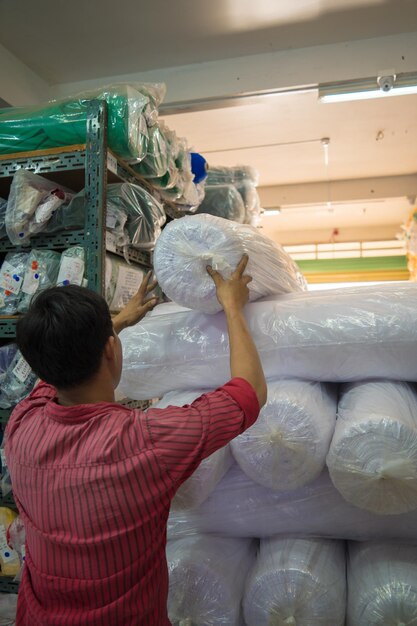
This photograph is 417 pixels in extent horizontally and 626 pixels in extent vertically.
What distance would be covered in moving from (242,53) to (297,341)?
3.29m

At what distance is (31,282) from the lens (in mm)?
1888

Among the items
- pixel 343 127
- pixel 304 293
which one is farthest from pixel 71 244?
pixel 343 127

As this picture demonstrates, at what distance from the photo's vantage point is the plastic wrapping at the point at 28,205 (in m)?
1.81

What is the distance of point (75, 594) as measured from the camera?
882mm

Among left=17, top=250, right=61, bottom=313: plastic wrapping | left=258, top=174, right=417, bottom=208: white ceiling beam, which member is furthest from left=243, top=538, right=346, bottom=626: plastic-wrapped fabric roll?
left=258, top=174, right=417, bottom=208: white ceiling beam

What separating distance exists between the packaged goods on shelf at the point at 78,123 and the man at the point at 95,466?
110 cm

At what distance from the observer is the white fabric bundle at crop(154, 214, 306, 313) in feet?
4.04

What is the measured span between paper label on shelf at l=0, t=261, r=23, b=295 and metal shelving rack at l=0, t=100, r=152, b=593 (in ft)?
0.35

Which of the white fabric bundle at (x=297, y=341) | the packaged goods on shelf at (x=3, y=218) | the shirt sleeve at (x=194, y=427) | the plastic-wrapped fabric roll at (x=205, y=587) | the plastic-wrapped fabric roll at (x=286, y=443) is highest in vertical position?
the packaged goods on shelf at (x=3, y=218)

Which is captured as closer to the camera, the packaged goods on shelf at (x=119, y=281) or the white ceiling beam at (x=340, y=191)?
the packaged goods on shelf at (x=119, y=281)

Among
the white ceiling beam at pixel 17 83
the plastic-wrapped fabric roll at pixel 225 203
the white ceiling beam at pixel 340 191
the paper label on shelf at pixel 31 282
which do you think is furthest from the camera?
the white ceiling beam at pixel 340 191

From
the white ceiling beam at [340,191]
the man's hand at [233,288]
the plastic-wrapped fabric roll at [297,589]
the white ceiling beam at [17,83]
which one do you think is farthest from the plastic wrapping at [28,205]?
the white ceiling beam at [340,191]

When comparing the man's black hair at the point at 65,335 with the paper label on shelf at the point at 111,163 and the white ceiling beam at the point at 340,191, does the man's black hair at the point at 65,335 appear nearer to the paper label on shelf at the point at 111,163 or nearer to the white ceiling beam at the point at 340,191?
the paper label on shelf at the point at 111,163

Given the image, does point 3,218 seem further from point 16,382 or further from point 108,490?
point 108,490
